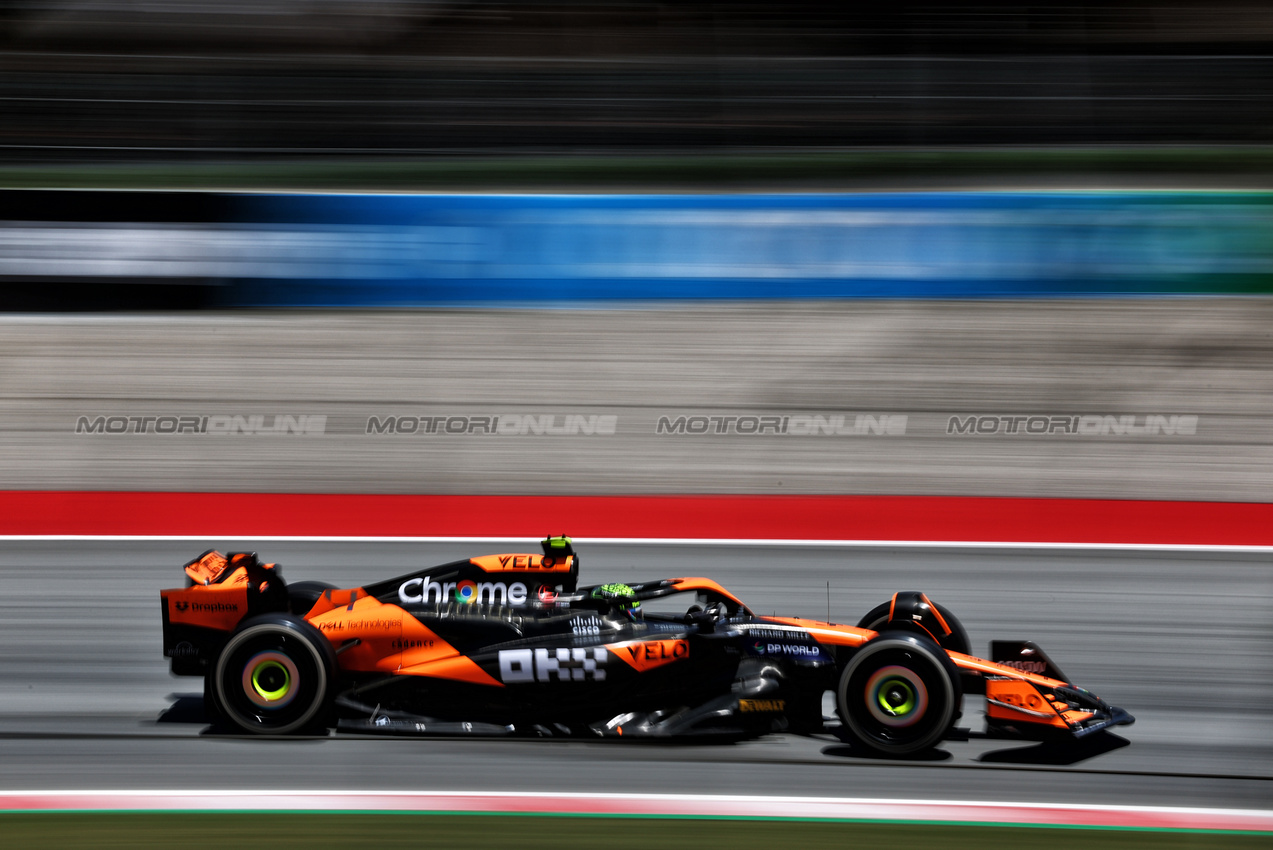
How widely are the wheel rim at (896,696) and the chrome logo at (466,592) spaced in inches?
68.0

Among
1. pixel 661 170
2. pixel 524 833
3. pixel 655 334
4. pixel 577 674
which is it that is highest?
pixel 661 170

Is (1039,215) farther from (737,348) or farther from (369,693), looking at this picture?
(369,693)

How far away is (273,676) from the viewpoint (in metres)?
5.04

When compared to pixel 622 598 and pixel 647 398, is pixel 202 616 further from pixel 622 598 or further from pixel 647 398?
pixel 647 398

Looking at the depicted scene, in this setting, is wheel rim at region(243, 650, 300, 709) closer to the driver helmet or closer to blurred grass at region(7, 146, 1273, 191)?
the driver helmet

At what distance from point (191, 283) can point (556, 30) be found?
6.59 metres

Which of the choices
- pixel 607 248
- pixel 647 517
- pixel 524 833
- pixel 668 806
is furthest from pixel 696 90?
pixel 524 833

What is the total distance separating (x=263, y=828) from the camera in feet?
13.8

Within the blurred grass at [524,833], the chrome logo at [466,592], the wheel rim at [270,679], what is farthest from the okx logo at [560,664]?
the wheel rim at [270,679]

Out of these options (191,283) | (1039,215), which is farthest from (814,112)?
(191,283)

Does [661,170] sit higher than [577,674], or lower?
higher

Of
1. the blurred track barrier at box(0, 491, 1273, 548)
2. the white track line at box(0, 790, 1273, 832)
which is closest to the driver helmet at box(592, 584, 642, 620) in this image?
the white track line at box(0, 790, 1273, 832)

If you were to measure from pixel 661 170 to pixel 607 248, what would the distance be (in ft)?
7.73

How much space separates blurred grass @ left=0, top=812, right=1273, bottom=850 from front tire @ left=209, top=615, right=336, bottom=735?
2.24ft
